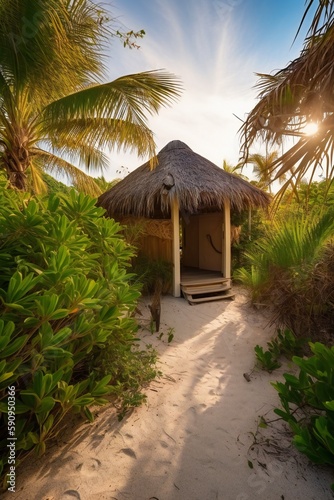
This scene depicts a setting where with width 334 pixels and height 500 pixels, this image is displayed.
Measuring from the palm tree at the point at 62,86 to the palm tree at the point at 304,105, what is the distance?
2.09 m

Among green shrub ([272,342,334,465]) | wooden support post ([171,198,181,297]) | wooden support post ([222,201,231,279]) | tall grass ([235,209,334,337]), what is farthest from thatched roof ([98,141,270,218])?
green shrub ([272,342,334,465])

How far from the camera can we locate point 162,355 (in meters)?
3.49

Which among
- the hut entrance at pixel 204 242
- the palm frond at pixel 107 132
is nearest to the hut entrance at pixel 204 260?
the hut entrance at pixel 204 242

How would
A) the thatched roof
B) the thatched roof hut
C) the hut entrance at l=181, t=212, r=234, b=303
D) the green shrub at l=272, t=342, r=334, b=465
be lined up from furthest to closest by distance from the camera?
the hut entrance at l=181, t=212, r=234, b=303, the thatched roof hut, the thatched roof, the green shrub at l=272, t=342, r=334, b=465

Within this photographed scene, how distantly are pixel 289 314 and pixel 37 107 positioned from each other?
6071mm

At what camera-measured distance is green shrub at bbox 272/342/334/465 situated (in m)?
1.54

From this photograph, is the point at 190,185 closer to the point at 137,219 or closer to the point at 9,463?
the point at 137,219

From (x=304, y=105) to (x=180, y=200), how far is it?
3.20 meters

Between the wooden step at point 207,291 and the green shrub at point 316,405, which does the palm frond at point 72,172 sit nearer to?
the wooden step at point 207,291

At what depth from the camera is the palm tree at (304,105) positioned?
2324 millimetres

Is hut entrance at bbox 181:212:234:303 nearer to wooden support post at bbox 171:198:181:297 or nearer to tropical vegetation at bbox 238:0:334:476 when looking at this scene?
wooden support post at bbox 171:198:181:297

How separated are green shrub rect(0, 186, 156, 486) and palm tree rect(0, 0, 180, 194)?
115 inches

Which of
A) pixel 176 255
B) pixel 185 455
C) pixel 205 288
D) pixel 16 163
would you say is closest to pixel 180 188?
pixel 176 255

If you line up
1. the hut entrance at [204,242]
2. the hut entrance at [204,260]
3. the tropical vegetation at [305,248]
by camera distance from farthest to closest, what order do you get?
the hut entrance at [204,242]
the hut entrance at [204,260]
the tropical vegetation at [305,248]
